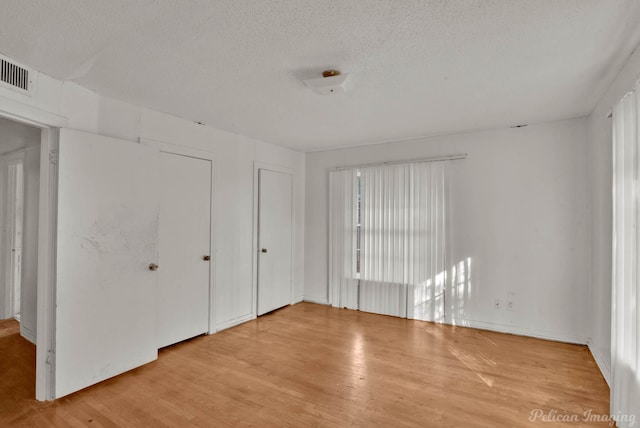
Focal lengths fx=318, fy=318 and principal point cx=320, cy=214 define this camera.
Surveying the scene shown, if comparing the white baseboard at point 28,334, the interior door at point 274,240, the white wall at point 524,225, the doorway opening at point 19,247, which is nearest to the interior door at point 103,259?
the doorway opening at point 19,247

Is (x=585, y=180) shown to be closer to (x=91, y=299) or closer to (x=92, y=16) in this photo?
(x=92, y=16)

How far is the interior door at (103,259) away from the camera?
2.46 meters

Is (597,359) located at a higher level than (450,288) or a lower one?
lower

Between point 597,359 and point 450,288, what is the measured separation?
1507 millimetres

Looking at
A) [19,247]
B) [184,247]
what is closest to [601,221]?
[184,247]

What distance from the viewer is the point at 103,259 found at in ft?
8.80

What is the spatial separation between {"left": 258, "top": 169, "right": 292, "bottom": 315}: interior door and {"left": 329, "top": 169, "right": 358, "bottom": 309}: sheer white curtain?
0.69m

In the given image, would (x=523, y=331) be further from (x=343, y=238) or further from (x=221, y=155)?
(x=221, y=155)

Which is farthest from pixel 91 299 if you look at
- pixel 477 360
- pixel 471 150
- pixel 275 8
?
pixel 471 150

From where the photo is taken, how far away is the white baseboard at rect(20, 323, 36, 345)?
11.4 feet

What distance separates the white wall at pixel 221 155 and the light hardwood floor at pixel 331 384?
2.14ft

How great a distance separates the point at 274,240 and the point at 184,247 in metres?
1.52

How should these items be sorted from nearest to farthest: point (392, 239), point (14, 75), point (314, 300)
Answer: point (14, 75) → point (392, 239) → point (314, 300)

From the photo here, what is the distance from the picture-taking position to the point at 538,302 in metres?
3.67
